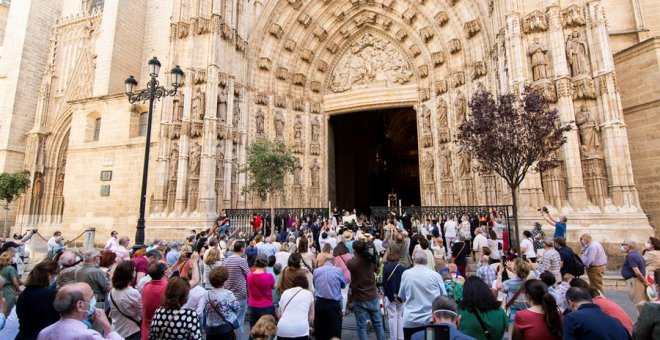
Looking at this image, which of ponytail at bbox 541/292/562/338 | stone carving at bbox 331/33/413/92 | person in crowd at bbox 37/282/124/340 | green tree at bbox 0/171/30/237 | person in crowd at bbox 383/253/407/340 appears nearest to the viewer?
person in crowd at bbox 37/282/124/340

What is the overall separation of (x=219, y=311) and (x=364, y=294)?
78.5 inches

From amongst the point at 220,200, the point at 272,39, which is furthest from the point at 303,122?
the point at 220,200

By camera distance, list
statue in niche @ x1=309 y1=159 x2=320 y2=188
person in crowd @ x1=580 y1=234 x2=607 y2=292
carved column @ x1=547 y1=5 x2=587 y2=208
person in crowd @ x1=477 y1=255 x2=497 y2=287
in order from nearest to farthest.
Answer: person in crowd @ x1=477 y1=255 x2=497 y2=287
person in crowd @ x1=580 y1=234 x2=607 y2=292
carved column @ x1=547 y1=5 x2=587 y2=208
statue in niche @ x1=309 y1=159 x2=320 y2=188

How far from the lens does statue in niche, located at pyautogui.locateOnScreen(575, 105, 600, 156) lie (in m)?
11.1

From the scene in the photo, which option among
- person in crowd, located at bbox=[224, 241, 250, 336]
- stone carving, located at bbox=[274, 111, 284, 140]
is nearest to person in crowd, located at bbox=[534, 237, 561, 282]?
person in crowd, located at bbox=[224, 241, 250, 336]

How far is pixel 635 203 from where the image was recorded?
10.4 metres

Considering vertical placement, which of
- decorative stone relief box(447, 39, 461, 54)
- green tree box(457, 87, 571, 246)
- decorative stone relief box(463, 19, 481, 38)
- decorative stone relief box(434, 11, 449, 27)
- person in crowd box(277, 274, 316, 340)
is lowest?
person in crowd box(277, 274, 316, 340)

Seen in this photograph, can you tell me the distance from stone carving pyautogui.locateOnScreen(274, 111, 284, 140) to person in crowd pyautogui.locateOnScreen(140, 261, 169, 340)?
49.9ft

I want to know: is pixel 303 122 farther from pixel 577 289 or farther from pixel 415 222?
pixel 577 289

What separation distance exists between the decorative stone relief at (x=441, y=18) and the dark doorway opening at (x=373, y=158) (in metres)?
7.87

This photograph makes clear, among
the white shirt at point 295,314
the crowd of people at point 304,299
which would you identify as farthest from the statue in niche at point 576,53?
the white shirt at point 295,314

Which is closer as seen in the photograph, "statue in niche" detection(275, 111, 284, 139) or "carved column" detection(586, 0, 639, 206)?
"carved column" detection(586, 0, 639, 206)

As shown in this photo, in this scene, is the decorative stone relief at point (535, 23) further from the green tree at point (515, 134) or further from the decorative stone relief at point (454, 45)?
the green tree at point (515, 134)

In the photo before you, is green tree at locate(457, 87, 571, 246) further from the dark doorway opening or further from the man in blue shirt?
the dark doorway opening
